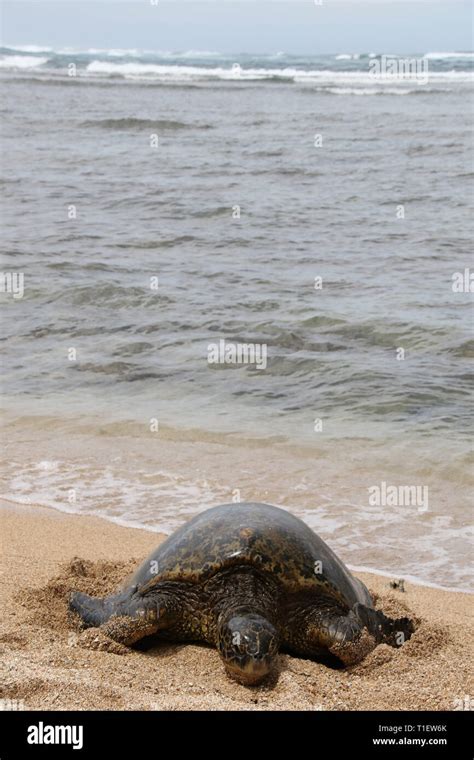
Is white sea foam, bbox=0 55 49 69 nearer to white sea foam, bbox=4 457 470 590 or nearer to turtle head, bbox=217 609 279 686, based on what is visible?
white sea foam, bbox=4 457 470 590

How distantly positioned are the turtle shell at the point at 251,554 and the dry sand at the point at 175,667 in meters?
0.31

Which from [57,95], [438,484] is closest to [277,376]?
[438,484]

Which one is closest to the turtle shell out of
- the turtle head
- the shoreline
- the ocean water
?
the turtle head

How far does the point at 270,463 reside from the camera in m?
6.73

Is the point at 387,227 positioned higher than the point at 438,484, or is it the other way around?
the point at 387,227

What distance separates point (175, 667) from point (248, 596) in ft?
1.33

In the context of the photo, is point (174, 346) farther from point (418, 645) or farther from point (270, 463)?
point (418, 645)

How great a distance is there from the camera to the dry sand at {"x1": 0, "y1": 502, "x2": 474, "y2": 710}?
3391 mm

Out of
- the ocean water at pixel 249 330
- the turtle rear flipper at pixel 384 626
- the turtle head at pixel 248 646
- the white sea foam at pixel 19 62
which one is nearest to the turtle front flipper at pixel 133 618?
the turtle head at pixel 248 646

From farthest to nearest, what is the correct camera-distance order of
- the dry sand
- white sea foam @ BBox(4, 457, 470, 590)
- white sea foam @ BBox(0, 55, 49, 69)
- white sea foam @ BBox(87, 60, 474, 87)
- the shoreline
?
white sea foam @ BBox(0, 55, 49, 69), white sea foam @ BBox(87, 60, 474, 87), white sea foam @ BBox(4, 457, 470, 590), the shoreline, the dry sand

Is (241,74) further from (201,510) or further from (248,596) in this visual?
(248,596)

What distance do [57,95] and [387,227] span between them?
68.3ft

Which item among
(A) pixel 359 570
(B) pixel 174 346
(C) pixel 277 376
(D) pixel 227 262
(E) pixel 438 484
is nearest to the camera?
(A) pixel 359 570

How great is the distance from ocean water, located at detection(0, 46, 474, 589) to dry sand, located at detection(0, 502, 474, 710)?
91 cm
